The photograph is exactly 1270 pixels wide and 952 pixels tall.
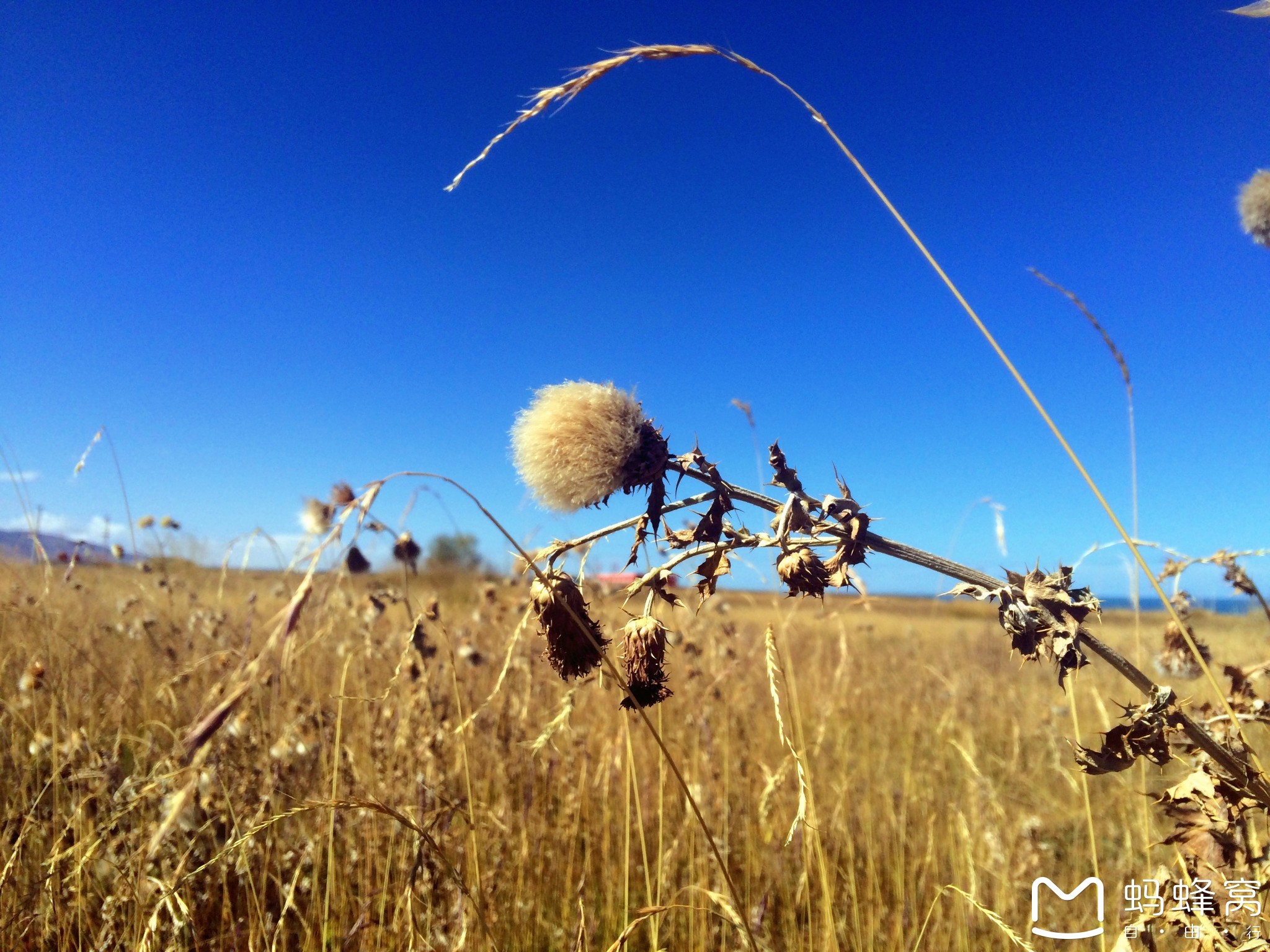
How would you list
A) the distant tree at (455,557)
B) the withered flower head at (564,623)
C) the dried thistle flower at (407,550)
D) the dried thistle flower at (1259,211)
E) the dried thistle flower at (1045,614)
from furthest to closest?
the distant tree at (455,557) < the dried thistle flower at (407,550) < the dried thistle flower at (1259,211) < the withered flower head at (564,623) < the dried thistle flower at (1045,614)

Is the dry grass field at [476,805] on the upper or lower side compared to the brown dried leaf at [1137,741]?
lower

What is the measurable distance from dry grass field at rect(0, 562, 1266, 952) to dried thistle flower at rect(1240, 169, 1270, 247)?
139cm

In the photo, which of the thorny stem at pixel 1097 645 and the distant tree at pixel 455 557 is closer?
the thorny stem at pixel 1097 645

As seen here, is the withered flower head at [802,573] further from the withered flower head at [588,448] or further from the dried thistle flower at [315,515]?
the dried thistle flower at [315,515]

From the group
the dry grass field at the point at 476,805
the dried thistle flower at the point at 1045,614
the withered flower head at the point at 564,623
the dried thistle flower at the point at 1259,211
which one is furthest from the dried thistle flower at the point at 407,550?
the dried thistle flower at the point at 1259,211

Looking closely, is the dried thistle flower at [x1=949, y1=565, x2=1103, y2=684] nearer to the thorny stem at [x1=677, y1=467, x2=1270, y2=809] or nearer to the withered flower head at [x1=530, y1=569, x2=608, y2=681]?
the thorny stem at [x1=677, y1=467, x2=1270, y2=809]

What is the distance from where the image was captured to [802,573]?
3.27ft

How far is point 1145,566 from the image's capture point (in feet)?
4.32

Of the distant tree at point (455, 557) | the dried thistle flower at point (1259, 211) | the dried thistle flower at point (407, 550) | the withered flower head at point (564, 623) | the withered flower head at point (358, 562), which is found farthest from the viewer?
the distant tree at point (455, 557)

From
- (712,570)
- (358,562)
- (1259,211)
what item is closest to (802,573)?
(712,570)

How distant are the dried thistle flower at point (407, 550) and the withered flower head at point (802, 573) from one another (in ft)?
5.92

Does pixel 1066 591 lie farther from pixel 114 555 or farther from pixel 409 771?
pixel 114 555

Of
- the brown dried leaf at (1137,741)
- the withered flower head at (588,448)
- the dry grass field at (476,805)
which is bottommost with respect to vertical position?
the dry grass field at (476,805)

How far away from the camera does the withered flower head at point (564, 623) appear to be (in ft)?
3.66
